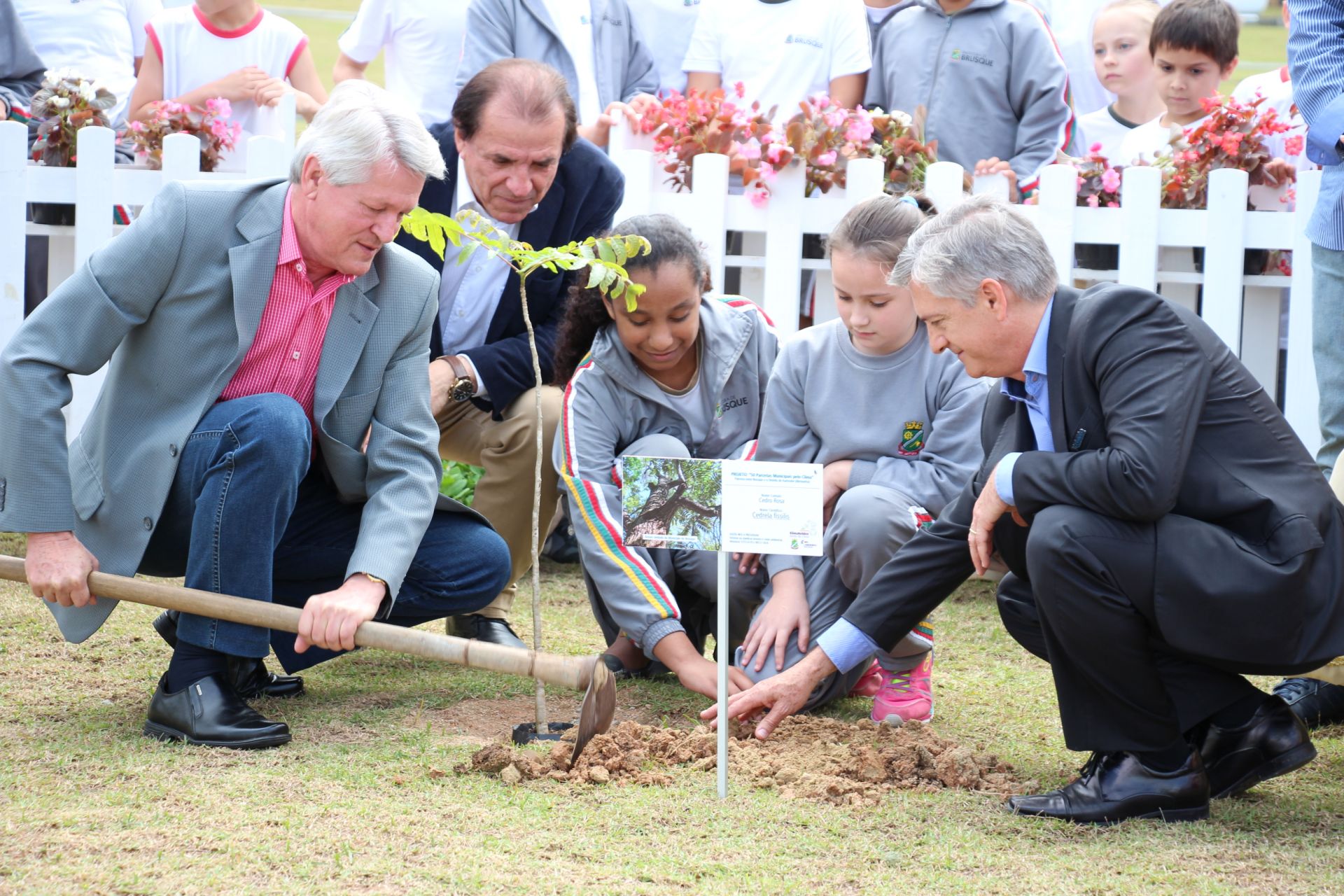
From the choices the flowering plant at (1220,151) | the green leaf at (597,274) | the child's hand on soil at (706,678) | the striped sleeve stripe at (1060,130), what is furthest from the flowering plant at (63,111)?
the flowering plant at (1220,151)

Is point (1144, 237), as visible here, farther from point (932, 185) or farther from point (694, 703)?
point (694, 703)

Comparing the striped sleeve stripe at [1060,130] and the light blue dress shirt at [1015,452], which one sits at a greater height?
the striped sleeve stripe at [1060,130]

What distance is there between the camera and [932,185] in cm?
488

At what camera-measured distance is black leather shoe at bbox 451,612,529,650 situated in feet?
12.9

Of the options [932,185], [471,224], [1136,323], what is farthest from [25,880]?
[932,185]

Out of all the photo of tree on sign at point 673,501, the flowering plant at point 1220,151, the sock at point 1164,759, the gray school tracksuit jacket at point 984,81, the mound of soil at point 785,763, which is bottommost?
the mound of soil at point 785,763

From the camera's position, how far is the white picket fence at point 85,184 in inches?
196

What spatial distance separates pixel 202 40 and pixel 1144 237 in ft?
12.6

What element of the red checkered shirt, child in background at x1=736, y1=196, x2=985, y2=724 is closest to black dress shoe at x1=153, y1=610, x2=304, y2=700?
the red checkered shirt

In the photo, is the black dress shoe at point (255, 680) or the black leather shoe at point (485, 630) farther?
the black leather shoe at point (485, 630)

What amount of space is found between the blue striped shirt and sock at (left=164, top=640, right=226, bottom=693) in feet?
10.2

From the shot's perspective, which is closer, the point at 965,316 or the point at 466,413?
the point at 965,316

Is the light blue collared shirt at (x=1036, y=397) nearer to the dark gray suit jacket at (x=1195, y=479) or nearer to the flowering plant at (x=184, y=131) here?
the dark gray suit jacket at (x=1195, y=479)

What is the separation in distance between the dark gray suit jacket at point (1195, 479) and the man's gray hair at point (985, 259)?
Result: 9 cm
